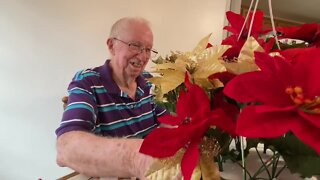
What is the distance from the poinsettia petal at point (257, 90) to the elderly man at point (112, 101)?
15.6 inches

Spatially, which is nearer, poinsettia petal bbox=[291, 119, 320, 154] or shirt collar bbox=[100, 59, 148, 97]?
poinsettia petal bbox=[291, 119, 320, 154]

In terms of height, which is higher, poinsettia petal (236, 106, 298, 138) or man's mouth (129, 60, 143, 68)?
poinsettia petal (236, 106, 298, 138)

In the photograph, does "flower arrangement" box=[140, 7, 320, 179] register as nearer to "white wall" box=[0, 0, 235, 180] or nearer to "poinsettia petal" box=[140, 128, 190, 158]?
"poinsettia petal" box=[140, 128, 190, 158]

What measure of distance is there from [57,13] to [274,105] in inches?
73.4

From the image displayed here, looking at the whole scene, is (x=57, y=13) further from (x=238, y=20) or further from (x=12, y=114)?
(x=238, y=20)

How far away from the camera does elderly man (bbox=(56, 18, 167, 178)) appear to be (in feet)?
2.09

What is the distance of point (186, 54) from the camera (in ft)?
1.23

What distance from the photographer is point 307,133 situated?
0.65ft

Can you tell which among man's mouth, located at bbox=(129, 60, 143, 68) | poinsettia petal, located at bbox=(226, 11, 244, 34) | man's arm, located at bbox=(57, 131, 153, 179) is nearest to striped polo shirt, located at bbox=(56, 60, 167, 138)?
man's mouth, located at bbox=(129, 60, 143, 68)

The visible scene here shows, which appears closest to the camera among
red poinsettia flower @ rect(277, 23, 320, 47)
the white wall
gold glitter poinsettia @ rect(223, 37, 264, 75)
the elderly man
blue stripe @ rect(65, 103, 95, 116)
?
gold glitter poinsettia @ rect(223, 37, 264, 75)

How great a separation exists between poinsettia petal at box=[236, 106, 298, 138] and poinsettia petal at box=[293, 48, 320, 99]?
32 mm

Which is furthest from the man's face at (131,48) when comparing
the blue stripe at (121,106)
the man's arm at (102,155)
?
the man's arm at (102,155)

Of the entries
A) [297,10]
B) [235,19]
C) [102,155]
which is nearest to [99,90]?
[102,155]

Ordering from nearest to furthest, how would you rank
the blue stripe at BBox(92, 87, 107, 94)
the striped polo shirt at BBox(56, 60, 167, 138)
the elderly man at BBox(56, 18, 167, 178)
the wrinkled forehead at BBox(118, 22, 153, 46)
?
1. the elderly man at BBox(56, 18, 167, 178)
2. the striped polo shirt at BBox(56, 60, 167, 138)
3. the blue stripe at BBox(92, 87, 107, 94)
4. the wrinkled forehead at BBox(118, 22, 153, 46)
